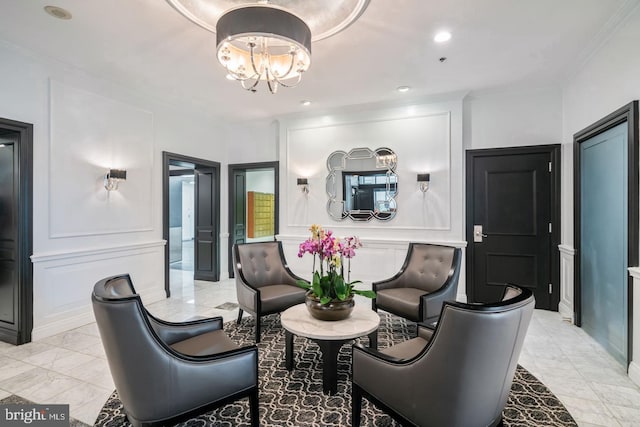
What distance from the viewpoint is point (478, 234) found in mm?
4438

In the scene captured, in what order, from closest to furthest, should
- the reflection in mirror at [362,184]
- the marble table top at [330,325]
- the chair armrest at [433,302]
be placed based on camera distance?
1. the marble table top at [330,325]
2. the chair armrest at [433,302]
3. the reflection in mirror at [362,184]

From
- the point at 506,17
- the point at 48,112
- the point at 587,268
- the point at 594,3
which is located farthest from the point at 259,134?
the point at 587,268

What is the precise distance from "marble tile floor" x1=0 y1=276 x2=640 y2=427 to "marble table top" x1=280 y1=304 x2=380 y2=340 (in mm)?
1384

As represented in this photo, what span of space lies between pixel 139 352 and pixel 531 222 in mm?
4594

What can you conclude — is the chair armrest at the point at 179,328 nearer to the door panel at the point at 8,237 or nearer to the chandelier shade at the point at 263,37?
the chandelier shade at the point at 263,37

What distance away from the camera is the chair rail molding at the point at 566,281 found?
3.75 meters

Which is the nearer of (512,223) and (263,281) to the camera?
(263,281)

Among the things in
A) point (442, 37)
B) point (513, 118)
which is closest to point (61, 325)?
point (442, 37)

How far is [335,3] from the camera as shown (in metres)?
2.38

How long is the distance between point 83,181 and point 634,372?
18.3 feet

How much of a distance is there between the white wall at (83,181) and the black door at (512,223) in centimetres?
456

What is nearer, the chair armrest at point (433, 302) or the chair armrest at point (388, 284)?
the chair armrest at point (433, 302)

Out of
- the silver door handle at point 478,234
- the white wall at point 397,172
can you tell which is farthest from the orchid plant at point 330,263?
the silver door handle at point 478,234

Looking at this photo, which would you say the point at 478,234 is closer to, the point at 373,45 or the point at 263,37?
the point at 373,45
